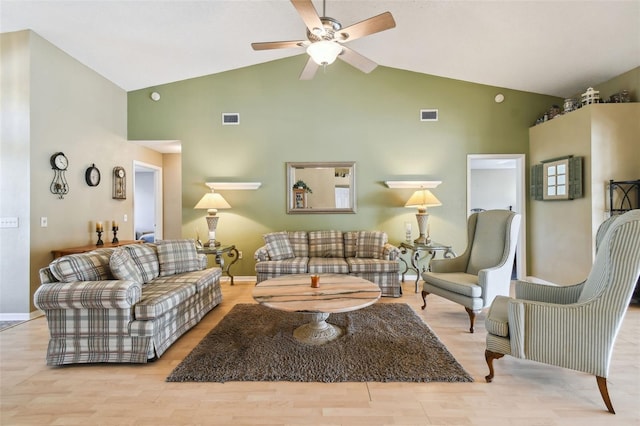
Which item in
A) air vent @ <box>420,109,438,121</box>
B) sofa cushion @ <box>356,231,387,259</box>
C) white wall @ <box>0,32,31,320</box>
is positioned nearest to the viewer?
white wall @ <box>0,32,31,320</box>

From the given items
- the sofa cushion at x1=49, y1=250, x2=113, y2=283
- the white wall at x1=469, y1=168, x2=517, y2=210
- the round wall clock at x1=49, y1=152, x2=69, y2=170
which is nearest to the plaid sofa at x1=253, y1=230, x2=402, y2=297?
the sofa cushion at x1=49, y1=250, x2=113, y2=283

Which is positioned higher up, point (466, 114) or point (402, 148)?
point (466, 114)

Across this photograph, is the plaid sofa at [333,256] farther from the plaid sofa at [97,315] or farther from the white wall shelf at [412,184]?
the plaid sofa at [97,315]

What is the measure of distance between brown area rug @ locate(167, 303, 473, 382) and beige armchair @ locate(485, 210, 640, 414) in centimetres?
45

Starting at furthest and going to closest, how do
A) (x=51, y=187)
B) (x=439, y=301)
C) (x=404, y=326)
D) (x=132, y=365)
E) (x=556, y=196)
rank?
1. (x=556, y=196)
2. (x=439, y=301)
3. (x=51, y=187)
4. (x=404, y=326)
5. (x=132, y=365)

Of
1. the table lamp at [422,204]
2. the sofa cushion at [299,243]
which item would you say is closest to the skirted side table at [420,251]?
the table lamp at [422,204]

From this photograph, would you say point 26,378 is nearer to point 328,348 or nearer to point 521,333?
point 328,348

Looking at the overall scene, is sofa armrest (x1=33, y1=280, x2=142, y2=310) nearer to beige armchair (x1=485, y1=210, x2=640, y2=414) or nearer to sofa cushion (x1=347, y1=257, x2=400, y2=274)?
sofa cushion (x1=347, y1=257, x2=400, y2=274)

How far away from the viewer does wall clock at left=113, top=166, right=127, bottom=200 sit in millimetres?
4824

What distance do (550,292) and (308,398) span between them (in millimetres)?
2050

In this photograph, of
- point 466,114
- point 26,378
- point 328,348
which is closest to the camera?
point 26,378

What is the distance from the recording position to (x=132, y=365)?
7.96 feet

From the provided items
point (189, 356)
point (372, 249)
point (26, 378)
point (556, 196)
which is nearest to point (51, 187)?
point (26, 378)

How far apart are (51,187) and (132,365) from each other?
265 centimetres
